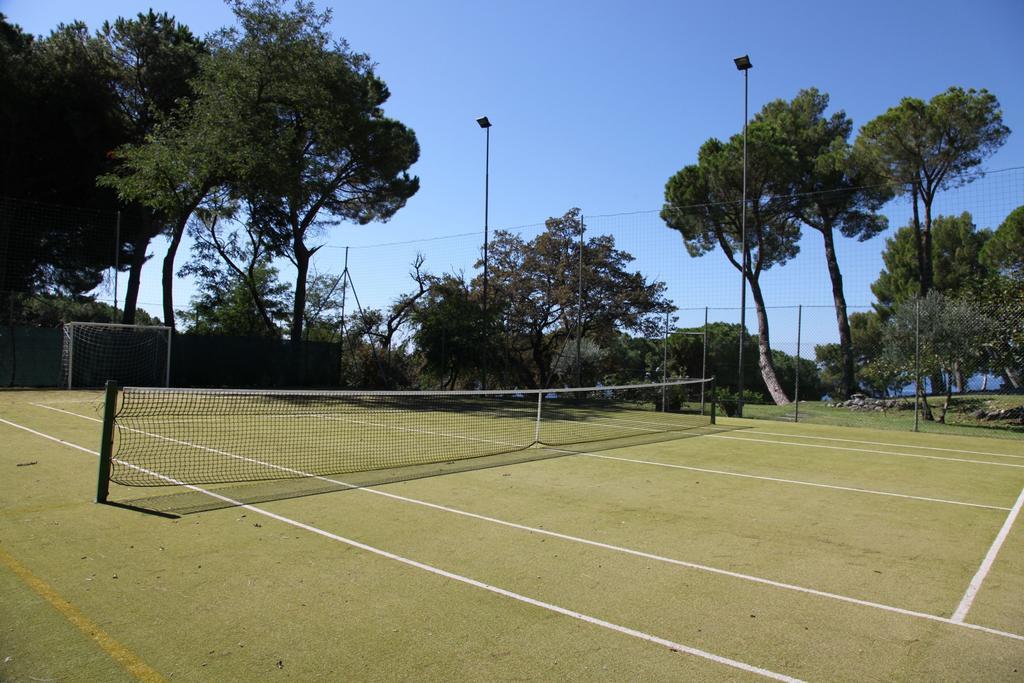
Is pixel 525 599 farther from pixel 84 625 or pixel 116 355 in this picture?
pixel 116 355

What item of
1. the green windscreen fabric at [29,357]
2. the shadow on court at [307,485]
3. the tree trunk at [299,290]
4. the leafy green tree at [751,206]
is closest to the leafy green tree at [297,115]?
the tree trunk at [299,290]

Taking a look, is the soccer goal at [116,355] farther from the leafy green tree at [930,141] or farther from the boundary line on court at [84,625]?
the leafy green tree at [930,141]

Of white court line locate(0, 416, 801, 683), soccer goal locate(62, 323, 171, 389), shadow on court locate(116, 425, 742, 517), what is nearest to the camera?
white court line locate(0, 416, 801, 683)

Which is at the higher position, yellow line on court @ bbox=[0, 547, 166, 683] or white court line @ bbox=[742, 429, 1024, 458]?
white court line @ bbox=[742, 429, 1024, 458]

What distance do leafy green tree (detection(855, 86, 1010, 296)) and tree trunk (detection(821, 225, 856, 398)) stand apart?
9.75ft

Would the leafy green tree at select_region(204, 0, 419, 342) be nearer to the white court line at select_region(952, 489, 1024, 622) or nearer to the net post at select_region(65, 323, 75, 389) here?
the net post at select_region(65, 323, 75, 389)

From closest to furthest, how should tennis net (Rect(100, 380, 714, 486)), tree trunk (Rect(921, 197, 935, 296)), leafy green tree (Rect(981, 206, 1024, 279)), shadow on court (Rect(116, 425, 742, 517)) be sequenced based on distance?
shadow on court (Rect(116, 425, 742, 517))
tennis net (Rect(100, 380, 714, 486))
tree trunk (Rect(921, 197, 935, 296))
leafy green tree (Rect(981, 206, 1024, 279))

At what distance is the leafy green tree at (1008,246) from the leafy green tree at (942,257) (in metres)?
2.07

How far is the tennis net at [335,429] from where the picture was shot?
7.75m

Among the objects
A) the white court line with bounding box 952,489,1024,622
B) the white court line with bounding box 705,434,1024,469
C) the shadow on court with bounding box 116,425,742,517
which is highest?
the white court line with bounding box 705,434,1024,469

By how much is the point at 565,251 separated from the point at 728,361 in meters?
16.3

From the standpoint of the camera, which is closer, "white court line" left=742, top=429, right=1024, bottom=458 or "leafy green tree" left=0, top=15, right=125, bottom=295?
"white court line" left=742, top=429, right=1024, bottom=458

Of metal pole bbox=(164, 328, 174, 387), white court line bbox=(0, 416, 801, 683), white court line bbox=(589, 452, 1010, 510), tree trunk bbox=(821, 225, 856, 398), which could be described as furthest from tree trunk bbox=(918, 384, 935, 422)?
metal pole bbox=(164, 328, 174, 387)

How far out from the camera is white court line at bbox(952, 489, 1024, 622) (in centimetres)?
383
